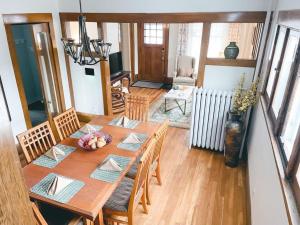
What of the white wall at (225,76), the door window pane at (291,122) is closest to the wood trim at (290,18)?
the door window pane at (291,122)

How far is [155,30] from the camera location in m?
6.75

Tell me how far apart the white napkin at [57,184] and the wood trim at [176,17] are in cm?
267

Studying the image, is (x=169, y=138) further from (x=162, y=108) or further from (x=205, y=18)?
(x=205, y=18)

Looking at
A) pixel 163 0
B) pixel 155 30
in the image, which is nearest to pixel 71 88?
pixel 163 0

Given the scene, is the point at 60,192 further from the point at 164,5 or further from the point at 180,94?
the point at 180,94

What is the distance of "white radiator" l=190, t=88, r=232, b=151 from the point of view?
327 cm

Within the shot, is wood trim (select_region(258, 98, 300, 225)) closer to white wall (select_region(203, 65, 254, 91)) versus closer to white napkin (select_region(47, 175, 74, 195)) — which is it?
white wall (select_region(203, 65, 254, 91))

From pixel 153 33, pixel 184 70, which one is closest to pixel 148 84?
pixel 184 70

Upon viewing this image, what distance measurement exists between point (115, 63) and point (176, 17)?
3.11 metres

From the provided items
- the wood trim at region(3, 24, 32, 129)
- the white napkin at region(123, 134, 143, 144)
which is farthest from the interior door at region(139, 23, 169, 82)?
the white napkin at region(123, 134, 143, 144)

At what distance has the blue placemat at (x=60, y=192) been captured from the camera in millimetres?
1746

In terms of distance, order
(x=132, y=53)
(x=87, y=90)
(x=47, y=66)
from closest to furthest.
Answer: (x=47, y=66), (x=87, y=90), (x=132, y=53)

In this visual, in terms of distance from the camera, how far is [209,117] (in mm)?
A: 3412

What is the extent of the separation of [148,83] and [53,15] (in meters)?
3.84
